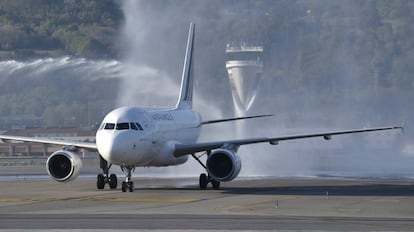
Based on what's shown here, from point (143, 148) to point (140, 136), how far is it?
0.56 m

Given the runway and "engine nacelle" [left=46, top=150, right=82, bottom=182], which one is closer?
the runway

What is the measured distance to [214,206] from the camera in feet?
117

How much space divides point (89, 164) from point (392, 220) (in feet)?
152

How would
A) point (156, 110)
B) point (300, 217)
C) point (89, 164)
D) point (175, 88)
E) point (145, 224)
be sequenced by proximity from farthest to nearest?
point (175, 88) < point (89, 164) < point (156, 110) < point (300, 217) < point (145, 224)

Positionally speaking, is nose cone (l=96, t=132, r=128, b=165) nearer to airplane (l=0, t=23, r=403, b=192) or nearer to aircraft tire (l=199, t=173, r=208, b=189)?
airplane (l=0, t=23, r=403, b=192)

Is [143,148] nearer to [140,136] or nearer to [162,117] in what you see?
[140,136]

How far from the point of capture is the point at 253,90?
101 m

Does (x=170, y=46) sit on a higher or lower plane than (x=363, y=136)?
higher

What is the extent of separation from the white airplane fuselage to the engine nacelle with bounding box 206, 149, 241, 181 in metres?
2.38

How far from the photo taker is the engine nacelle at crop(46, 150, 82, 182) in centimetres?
4512

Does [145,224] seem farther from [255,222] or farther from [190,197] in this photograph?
[190,197]

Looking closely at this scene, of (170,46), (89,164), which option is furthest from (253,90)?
(89,164)

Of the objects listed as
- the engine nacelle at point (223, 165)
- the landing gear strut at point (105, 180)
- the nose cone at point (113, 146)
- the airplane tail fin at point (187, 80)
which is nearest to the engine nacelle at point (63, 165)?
the landing gear strut at point (105, 180)

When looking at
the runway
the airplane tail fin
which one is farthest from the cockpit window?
the airplane tail fin
